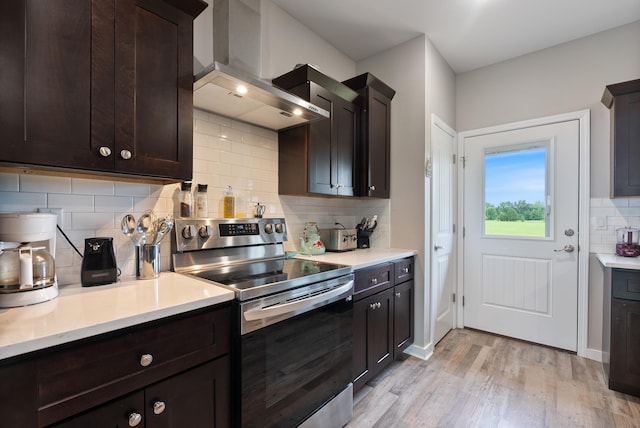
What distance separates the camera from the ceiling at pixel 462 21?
2.30 meters

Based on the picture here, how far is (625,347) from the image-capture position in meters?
2.06

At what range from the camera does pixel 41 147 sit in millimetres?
1049


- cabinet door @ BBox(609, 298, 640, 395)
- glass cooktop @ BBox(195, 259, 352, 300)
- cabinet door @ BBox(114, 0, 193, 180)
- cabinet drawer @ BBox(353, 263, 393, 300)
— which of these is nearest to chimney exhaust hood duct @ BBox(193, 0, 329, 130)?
cabinet door @ BBox(114, 0, 193, 180)

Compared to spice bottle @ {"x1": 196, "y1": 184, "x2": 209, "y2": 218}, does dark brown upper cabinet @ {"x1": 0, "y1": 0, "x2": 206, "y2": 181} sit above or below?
above

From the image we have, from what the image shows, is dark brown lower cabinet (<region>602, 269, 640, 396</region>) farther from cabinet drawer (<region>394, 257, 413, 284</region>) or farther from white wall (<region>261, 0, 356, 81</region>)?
white wall (<region>261, 0, 356, 81</region>)

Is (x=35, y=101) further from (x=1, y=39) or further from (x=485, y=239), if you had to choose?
(x=485, y=239)

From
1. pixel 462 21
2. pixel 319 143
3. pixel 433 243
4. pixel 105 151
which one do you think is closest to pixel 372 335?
pixel 433 243

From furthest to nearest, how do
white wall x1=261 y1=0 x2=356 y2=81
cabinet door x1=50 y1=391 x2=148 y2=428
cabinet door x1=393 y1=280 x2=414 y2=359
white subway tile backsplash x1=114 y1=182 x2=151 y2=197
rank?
cabinet door x1=393 y1=280 x2=414 y2=359, white wall x1=261 y1=0 x2=356 y2=81, white subway tile backsplash x1=114 y1=182 x2=151 y2=197, cabinet door x1=50 y1=391 x2=148 y2=428

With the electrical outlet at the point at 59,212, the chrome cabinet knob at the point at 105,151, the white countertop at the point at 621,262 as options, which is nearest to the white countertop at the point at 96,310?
the electrical outlet at the point at 59,212

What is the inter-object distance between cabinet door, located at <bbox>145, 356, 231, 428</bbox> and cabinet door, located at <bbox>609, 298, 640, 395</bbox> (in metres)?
2.55

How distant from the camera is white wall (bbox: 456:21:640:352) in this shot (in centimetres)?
253

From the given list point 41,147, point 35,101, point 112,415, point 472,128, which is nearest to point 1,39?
point 35,101

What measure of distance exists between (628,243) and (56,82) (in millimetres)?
3681

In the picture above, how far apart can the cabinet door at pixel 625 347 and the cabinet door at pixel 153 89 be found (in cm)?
289
